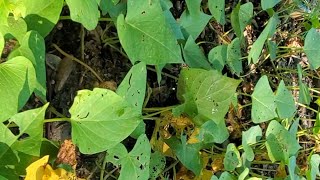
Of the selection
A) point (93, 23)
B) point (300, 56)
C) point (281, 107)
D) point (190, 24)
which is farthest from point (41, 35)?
point (300, 56)

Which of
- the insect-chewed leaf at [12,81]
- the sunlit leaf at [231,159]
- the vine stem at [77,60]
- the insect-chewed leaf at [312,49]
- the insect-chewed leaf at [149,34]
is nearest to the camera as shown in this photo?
the insect-chewed leaf at [12,81]

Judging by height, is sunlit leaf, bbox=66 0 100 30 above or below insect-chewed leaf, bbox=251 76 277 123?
above

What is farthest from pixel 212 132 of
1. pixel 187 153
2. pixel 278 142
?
pixel 278 142

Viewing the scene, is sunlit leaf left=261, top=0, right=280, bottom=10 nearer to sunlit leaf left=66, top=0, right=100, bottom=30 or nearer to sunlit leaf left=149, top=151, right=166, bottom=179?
sunlit leaf left=149, top=151, right=166, bottom=179

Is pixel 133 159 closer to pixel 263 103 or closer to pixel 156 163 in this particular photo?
pixel 156 163

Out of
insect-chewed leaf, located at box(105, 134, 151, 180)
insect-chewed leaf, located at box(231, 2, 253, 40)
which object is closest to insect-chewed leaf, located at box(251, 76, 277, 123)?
insect-chewed leaf, located at box(231, 2, 253, 40)

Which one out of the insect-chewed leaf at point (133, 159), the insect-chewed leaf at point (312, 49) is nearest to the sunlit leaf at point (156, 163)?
the insect-chewed leaf at point (133, 159)

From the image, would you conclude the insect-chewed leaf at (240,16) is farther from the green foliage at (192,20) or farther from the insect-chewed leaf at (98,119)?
the insect-chewed leaf at (98,119)
